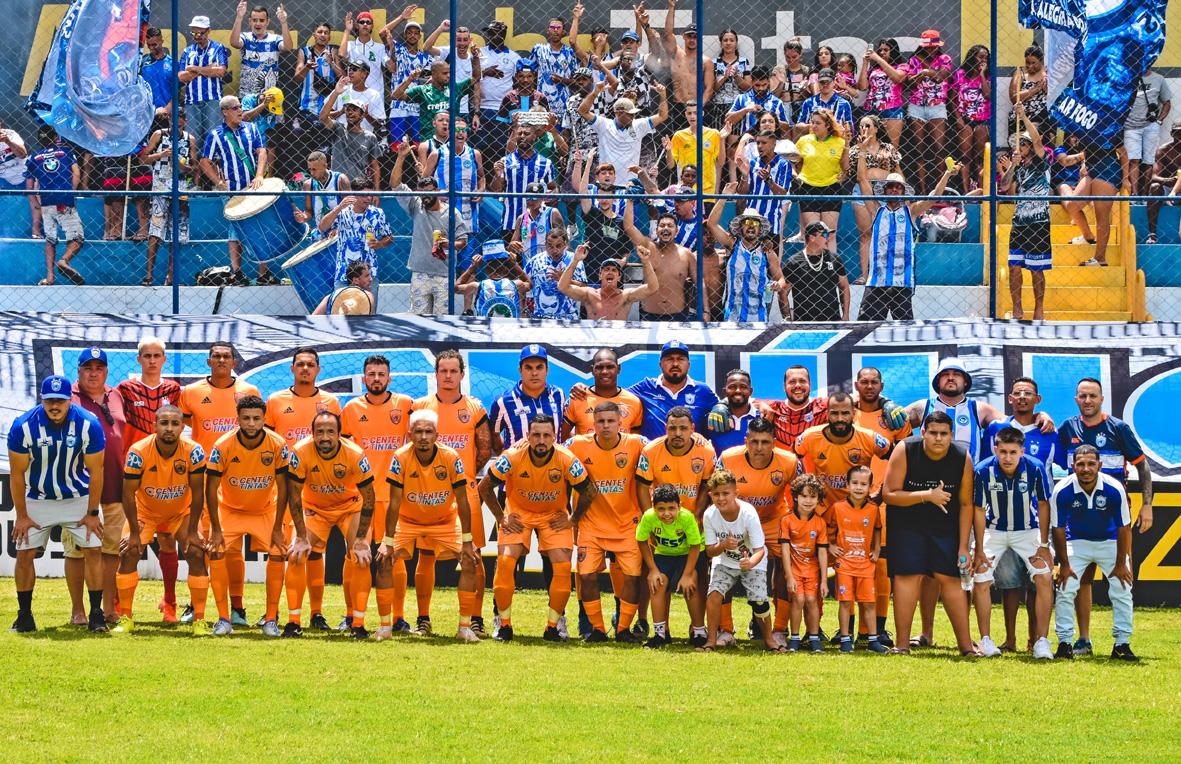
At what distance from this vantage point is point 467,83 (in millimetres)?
20297

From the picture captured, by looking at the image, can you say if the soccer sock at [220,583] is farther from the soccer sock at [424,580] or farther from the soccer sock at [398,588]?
the soccer sock at [424,580]

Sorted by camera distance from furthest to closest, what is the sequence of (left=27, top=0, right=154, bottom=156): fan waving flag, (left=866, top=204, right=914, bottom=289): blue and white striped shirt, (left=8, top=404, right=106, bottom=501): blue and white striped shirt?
(left=27, top=0, right=154, bottom=156): fan waving flag, (left=866, top=204, right=914, bottom=289): blue and white striped shirt, (left=8, top=404, right=106, bottom=501): blue and white striped shirt

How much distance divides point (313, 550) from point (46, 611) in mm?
2563

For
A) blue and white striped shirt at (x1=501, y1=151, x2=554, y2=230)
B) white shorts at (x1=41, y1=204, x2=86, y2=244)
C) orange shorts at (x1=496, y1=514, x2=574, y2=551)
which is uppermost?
blue and white striped shirt at (x1=501, y1=151, x2=554, y2=230)

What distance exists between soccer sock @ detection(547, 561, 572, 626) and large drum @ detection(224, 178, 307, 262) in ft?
21.0

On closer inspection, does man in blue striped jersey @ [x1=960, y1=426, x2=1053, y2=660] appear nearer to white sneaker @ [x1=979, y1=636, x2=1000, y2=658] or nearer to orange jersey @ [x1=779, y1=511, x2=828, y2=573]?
white sneaker @ [x1=979, y1=636, x2=1000, y2=658]

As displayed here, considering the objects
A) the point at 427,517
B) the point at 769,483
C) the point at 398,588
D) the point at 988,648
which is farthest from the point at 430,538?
the point at 988,648

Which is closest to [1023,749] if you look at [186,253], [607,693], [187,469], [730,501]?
[607,693]

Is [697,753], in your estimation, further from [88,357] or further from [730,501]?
[88,357]

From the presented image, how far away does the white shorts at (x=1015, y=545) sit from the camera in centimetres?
1303

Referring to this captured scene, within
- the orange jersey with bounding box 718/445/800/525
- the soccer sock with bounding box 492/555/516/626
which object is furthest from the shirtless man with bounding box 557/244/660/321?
the soccer sock with bounding box 492/555/516/626

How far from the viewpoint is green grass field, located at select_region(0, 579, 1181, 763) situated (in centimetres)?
959

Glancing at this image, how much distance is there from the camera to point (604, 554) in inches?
540

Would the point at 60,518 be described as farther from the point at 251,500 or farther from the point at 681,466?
the point at 681,466
